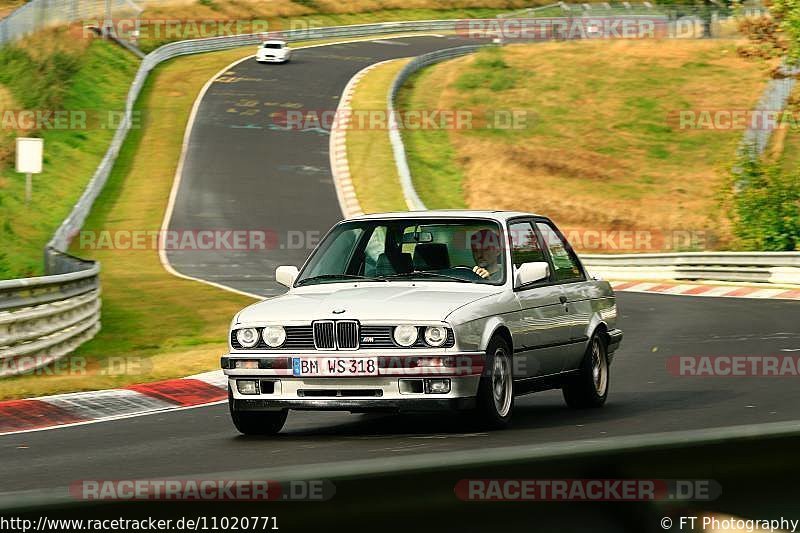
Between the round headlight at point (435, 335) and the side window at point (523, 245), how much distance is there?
141cm

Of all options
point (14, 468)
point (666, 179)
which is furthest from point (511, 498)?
point (666, 179)

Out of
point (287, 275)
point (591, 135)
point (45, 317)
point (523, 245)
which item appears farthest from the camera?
point (591, 135)

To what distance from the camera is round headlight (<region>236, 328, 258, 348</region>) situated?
9.92m

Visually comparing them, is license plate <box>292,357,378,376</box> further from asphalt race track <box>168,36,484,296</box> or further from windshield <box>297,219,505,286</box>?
asphalt race track <box>168,36,484,296</box>

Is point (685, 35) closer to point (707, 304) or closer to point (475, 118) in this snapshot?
point (475, 118)

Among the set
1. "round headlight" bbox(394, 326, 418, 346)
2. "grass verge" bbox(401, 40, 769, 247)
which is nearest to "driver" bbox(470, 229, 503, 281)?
"round headlight" bbox(394, 326, 418, 346)

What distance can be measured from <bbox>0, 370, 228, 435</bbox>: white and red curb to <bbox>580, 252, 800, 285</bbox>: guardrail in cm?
1860

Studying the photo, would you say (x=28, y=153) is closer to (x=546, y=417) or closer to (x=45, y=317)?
(x=45, y=317)

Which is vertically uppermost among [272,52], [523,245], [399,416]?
[272,52]

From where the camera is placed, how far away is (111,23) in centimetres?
6103

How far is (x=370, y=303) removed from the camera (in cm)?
979

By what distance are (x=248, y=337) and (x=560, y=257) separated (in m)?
2.98

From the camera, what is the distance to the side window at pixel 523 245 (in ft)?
35.6

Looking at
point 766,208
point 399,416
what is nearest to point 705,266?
point 766,208
